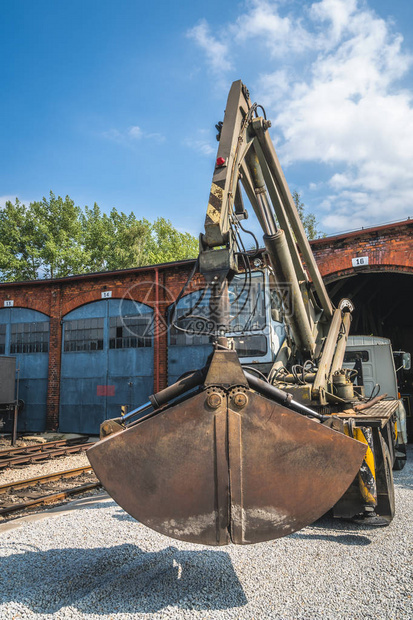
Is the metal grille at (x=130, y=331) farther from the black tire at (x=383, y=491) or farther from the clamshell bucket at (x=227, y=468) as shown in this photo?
the clamshell bucket at (x=227, y=468)

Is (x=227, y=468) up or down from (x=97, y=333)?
down

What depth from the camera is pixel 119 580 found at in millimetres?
3719

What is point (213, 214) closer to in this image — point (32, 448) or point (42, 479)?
point (42, 479)

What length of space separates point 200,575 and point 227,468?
1569mm

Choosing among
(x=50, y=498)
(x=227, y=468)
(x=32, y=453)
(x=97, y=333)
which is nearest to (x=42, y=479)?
(x=50, y=498)

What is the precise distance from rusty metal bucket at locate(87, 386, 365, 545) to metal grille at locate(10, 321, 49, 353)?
16080mm

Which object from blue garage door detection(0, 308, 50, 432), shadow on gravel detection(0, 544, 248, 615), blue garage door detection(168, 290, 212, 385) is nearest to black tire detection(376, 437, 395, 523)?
shadow on gravel detection(0, 544, 248, 615)

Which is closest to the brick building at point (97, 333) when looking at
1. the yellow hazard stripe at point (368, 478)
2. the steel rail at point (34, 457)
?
the steel rail at point (34, 457)

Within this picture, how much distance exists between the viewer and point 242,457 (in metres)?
2.88

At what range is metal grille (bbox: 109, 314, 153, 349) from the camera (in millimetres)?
16188

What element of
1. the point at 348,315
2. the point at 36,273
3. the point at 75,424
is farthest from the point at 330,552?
the point at 36,273

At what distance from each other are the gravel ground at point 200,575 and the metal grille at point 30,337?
1353 cm

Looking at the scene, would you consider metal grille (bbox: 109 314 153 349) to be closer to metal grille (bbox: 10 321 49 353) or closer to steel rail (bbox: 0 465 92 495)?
metal grille (bbox: 10 321 49 353)

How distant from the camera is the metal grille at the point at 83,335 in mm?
17047
